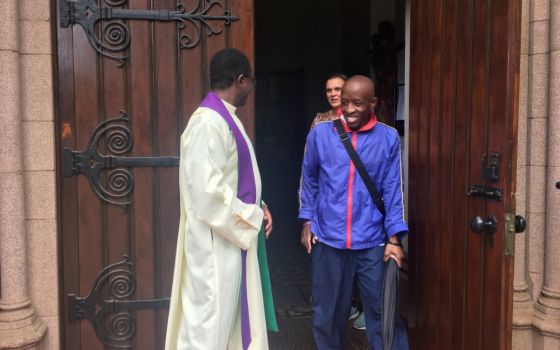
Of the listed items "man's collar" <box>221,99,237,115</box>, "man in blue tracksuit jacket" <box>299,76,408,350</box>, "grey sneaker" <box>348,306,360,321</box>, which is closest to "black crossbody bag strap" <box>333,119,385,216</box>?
"man in blue tracksuit jacket" <box>299,76,408,350</box>

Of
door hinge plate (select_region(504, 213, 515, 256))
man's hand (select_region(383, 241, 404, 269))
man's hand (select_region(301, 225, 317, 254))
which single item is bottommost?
man's hand (select_region(383, 241, 404, 269))

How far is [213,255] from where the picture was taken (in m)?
2.44

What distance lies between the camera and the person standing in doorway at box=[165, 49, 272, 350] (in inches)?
92.4

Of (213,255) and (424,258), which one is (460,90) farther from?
(213,255)

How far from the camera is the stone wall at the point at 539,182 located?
3014mm

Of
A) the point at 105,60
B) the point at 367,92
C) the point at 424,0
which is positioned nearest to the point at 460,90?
the point at 367,92

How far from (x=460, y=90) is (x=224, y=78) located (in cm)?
115

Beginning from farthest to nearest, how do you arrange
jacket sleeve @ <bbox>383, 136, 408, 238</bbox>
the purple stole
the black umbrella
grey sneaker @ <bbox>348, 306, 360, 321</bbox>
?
grey sneaker @ <bbox>348, 306, 360, 321</bbox> → jacket sleeve @ <bbox>383, 136, 408, 238</bbox> → the black umbrella → the purple stole

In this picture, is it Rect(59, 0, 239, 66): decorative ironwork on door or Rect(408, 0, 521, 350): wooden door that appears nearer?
Rect(408, 0, 521, 350): wooden door

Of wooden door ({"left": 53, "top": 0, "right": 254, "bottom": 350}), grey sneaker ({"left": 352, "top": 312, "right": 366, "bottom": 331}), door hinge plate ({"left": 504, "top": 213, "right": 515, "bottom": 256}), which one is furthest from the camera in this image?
grey sneaker ({"left": 352, "top": 312, "right": 366, "bottom": 331})

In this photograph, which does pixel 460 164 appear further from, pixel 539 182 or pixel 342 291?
pixel 342 291

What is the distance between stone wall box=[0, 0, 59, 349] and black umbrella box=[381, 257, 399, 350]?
1758mm

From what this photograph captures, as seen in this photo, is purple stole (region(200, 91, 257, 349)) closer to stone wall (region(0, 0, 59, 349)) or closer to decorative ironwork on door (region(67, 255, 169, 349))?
decorative ironwork on door (region(67, 255, 169, 349))

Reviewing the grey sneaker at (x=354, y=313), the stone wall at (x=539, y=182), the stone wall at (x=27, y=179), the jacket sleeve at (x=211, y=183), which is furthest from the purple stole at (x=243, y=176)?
the grey sneaker at (x=354, y=313)
